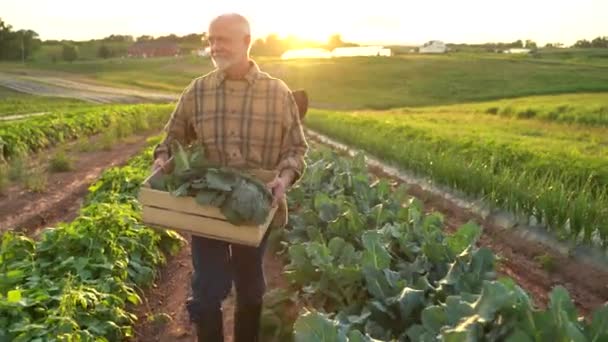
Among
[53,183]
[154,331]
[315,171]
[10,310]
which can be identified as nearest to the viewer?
[10,310]

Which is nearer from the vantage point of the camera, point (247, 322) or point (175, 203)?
point (175, 203)

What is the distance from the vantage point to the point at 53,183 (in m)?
10.6

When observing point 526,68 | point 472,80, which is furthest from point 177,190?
point 526,68

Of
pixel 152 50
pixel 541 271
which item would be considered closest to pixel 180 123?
pixel 541 271

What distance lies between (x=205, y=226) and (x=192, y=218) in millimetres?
76

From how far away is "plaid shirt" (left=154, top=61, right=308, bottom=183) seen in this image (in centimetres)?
331

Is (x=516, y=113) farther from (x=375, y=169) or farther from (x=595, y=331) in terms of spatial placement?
(x=595, y=331)

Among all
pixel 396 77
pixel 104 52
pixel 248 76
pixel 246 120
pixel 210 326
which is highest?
pixel 248 76

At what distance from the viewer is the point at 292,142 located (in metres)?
3.43

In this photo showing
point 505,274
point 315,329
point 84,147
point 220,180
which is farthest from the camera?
point 84,147

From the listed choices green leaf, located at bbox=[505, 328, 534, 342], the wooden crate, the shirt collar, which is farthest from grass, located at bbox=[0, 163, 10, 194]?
green leaf, located at bbox=[505, 328, 534, 342]

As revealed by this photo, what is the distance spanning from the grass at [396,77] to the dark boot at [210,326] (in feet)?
141

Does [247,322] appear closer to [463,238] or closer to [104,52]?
[463,238]

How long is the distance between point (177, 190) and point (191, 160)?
18 centimetres
